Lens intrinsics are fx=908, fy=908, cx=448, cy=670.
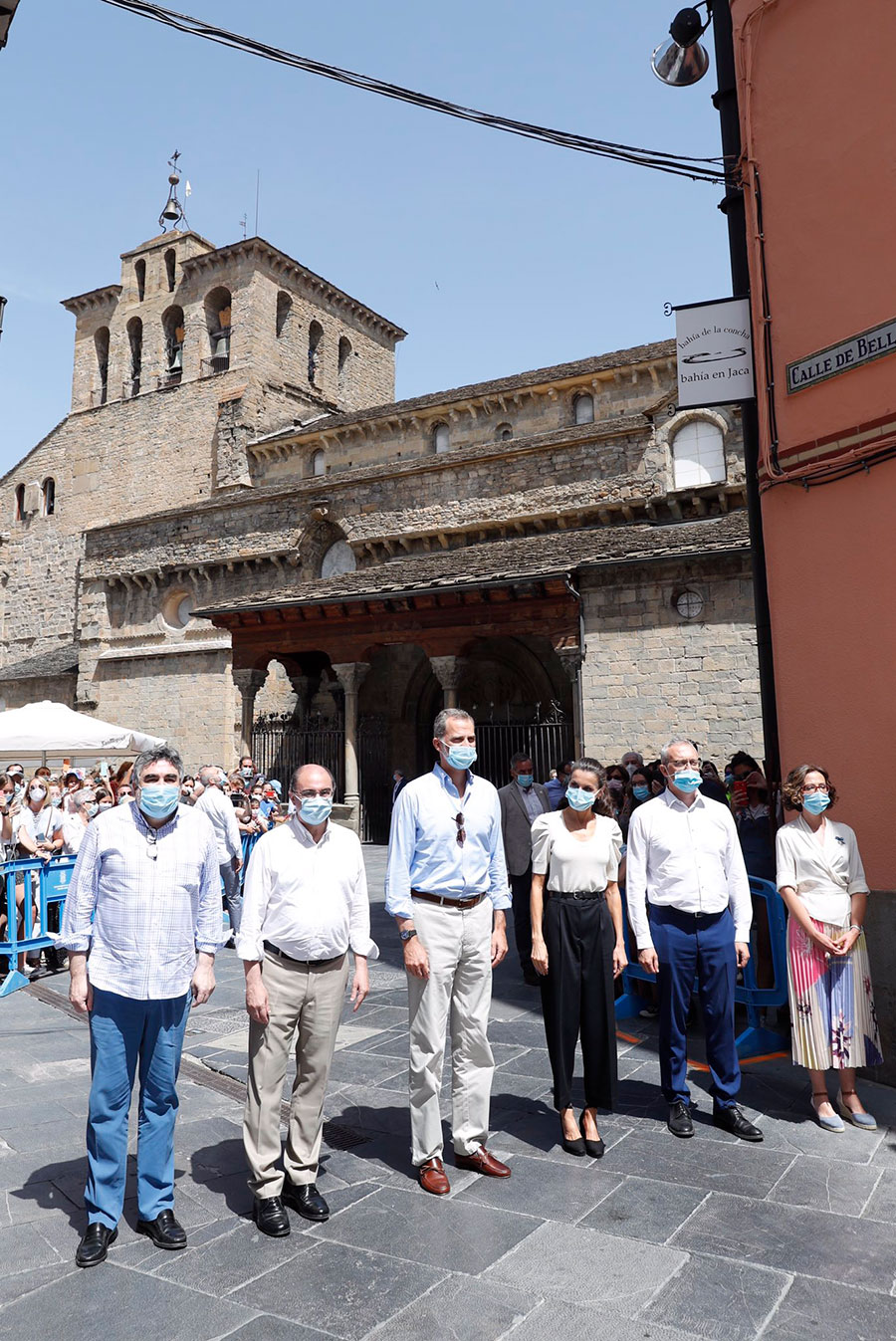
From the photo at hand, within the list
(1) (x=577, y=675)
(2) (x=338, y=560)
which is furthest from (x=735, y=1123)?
(2) (x=338, y=560)

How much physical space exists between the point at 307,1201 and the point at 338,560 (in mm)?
20505

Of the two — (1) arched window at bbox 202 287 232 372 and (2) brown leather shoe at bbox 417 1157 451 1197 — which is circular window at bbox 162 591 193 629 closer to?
(1) arched window at bbox 202 287 232 372

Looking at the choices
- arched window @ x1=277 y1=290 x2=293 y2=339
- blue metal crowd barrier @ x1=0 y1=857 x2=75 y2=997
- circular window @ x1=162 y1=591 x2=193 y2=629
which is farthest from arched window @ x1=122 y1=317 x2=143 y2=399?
blue metal crowd barrier @ x1=0 y1=857 x2=75 y2=997

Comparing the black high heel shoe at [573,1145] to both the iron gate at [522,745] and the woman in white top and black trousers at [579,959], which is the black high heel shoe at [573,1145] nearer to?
the woman in white top and black trousers at [579,959]

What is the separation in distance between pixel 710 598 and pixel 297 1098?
38.5ft

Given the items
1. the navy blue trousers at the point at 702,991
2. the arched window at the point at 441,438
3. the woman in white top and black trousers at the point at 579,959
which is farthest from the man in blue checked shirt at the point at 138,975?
the arched window at the point at 441,438

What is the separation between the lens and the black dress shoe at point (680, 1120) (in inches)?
161

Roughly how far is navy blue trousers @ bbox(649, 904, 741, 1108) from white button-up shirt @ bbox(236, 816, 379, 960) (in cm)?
165

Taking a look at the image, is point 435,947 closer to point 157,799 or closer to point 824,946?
point 157,799

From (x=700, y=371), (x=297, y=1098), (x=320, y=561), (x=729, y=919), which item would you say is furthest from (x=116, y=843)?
(x=320, y=561)

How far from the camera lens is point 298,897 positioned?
343 centimetres

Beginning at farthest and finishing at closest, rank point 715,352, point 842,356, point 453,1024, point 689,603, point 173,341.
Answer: point 173,341 < point 689,603 < point 715,352 < point 842,356 < point 453,1024

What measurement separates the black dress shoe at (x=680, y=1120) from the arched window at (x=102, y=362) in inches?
1409

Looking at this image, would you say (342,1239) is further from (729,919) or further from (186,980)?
(729,919)
